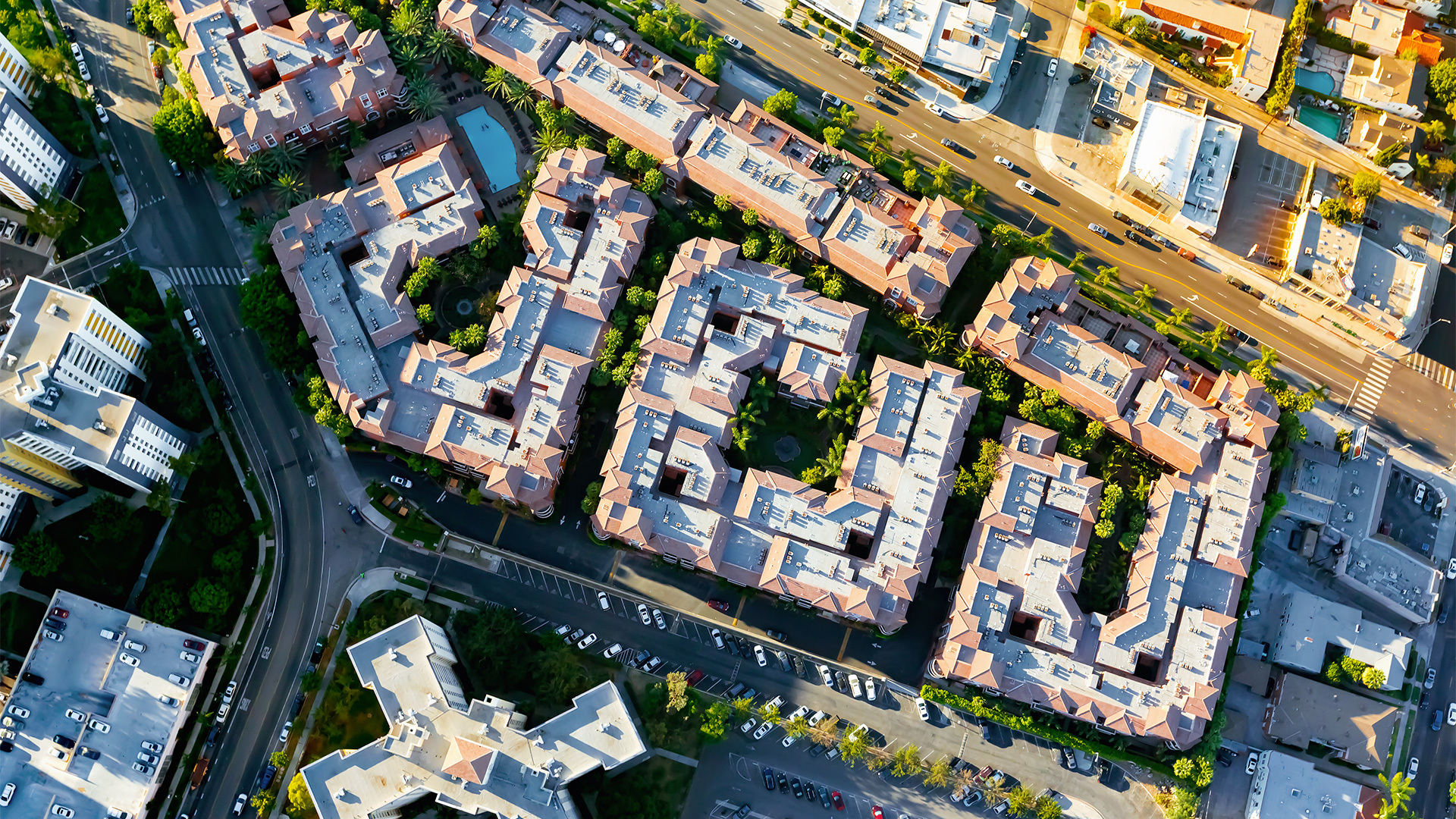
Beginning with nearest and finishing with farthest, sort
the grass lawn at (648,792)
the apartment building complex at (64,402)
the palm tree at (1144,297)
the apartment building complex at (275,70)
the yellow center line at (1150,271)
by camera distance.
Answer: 1. the apartment building complex at (64,402)
2. the grass lawn at (648,792)
3. the apartment building complex at (275,70)
4. the palm tree at (1144,297)
5. the yellow center line at (1150,271)

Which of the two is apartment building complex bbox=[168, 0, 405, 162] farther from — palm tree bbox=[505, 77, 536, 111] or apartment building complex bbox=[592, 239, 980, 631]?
apartment building complex bbox=[592, 239, 980, 631]

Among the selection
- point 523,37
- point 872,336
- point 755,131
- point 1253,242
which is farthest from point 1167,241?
point 523,37

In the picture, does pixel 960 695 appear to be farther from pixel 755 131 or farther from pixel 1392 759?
pixel 755 131

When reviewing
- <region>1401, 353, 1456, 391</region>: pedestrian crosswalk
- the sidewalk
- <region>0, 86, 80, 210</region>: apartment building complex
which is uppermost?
the sidewalk

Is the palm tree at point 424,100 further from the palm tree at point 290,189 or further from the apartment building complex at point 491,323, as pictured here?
the palm tree at point 290,189

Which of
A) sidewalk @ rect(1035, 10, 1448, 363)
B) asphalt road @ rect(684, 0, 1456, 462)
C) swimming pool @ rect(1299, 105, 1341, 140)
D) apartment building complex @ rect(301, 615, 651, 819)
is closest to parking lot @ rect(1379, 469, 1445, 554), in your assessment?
asphalt road @ rect(684, 0, 1456, 462)

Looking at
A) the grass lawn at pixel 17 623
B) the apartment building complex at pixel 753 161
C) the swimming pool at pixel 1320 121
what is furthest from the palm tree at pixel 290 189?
the swimming pool at pixel 1320 121
